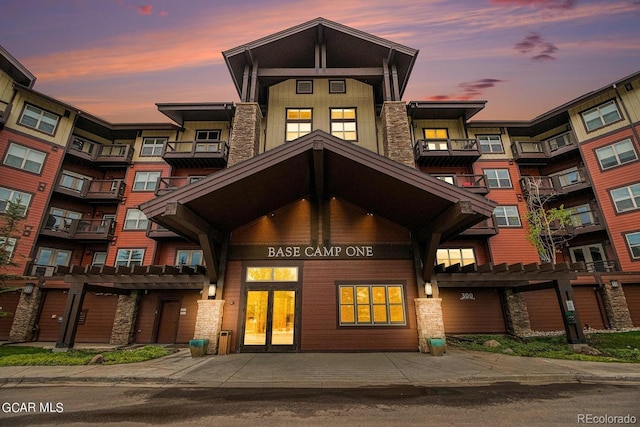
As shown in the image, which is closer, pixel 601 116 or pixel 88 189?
pixel 601 116

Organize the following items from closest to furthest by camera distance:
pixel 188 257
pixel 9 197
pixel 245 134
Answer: pixel 245 134 < pixel 9 197 < pixel 188 257

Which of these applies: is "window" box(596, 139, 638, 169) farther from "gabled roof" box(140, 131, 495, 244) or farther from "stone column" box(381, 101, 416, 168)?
"gabled roof" box(140, 131, 495, 244)

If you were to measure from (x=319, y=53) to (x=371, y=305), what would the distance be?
48.5ft

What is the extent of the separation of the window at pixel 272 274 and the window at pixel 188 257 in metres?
7.09

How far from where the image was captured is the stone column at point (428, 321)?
10.5m

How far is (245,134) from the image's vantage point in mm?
14672

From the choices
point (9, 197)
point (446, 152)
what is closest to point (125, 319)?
point (9, 197)

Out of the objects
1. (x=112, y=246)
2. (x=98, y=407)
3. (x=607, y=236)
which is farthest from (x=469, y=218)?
(x=112, y=246)

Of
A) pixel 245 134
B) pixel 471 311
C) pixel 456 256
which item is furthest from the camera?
pixel 456 256

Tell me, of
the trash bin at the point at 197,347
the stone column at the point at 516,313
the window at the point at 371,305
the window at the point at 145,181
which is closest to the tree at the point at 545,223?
the stone column at the point at 516,313

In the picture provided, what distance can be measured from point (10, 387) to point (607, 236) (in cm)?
2858

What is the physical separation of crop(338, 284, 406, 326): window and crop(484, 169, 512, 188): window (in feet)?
43.1

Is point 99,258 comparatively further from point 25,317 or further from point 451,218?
point 451,218

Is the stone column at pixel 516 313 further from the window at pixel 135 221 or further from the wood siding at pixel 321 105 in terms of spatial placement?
the window at pixel 135 221
